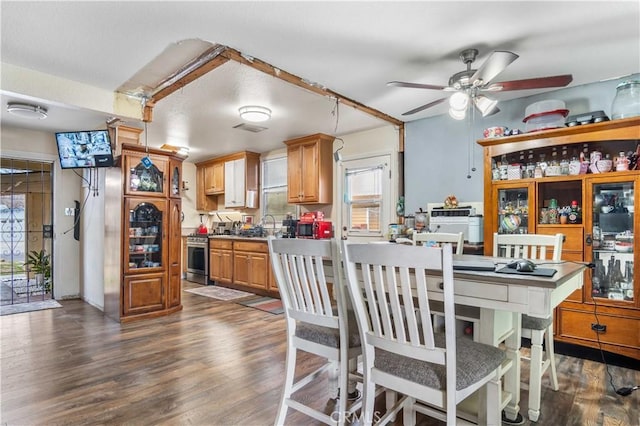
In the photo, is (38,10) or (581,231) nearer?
(38,10)

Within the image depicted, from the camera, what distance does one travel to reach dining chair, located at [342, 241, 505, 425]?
129 cm

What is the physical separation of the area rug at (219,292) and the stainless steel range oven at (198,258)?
0.46 meters

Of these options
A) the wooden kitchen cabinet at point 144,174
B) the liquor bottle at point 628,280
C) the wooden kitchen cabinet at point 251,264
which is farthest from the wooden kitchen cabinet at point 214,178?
the liquor bottle at point 628,280

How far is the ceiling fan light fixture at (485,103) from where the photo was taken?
2599 mm

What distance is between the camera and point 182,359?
2.88 metres

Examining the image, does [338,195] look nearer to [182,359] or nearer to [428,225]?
[428,225]

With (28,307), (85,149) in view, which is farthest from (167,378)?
(28,307)

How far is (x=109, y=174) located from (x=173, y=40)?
2387mm

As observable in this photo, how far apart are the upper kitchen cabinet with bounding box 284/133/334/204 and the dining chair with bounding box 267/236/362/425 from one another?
3.40 m

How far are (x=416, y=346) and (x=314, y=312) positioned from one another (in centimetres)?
57

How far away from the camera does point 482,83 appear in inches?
96.9

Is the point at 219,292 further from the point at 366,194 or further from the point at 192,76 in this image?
the point at 192,76

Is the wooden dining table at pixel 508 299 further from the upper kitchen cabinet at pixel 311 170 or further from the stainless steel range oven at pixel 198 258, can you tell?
the stainless steel range oven at pixel 198 258

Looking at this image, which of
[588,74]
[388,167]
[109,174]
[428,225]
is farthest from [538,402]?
[109,174]
